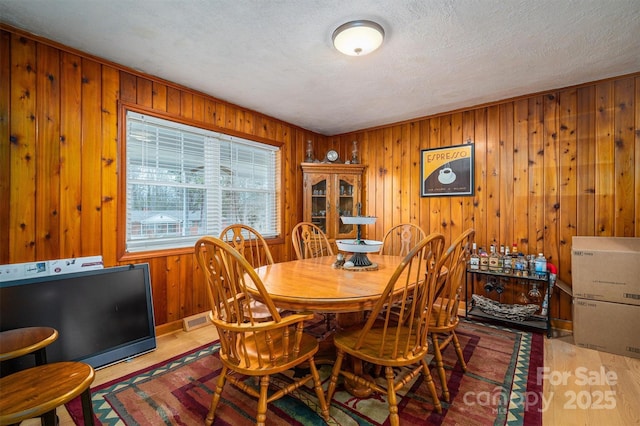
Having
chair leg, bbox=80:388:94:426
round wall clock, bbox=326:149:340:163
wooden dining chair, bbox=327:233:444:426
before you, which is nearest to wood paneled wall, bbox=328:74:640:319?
round wall clock, bbox=326:149:340:163

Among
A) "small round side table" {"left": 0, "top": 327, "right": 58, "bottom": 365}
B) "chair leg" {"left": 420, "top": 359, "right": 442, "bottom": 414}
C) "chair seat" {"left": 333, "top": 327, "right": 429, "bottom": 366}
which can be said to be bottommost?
"chair leg" {"left": 420, "top": 359, "right": 442, "bottom": 414}

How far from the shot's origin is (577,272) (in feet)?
7.84

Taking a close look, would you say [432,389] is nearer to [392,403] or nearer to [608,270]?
[392,403]

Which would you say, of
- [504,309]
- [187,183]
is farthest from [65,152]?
[504,309]

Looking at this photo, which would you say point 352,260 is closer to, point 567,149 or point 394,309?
point 394,309

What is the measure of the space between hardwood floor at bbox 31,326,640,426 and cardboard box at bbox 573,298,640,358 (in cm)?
7

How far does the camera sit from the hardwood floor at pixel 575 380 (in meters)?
1.58

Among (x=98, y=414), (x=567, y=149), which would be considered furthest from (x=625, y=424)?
(x=98, y=414)

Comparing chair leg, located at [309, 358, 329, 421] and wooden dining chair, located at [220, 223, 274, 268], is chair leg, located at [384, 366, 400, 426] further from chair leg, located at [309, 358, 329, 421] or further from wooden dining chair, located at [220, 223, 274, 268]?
wooden dining chair, located at [220, 223, 274, 268]

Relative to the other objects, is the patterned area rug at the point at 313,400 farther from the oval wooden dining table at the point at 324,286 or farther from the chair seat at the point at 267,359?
the oval wooden dining table at the point at 324,286

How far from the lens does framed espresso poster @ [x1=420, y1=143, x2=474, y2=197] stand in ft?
10.8

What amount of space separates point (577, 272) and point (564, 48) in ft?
5.61

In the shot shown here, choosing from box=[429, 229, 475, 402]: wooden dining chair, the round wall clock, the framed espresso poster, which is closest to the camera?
box=[429, 229, 475, 402]: wooden dining chair

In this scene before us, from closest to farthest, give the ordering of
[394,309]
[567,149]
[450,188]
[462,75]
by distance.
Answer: [462,75]
[567,149]
[394,309]
[450,188]
